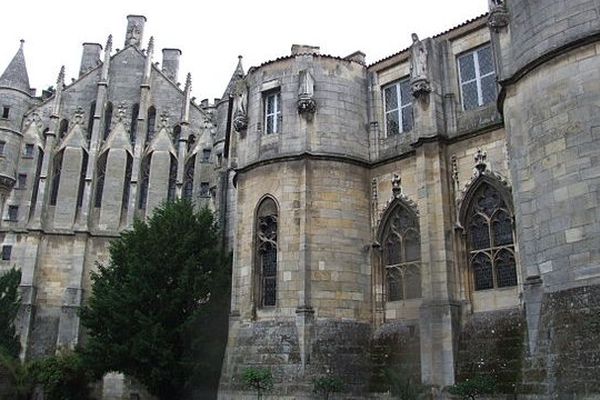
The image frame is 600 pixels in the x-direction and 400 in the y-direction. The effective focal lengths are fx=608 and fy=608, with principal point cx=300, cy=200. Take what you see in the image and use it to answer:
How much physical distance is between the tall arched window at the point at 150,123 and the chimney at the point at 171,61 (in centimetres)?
393

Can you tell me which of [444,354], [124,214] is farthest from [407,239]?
[124,214]

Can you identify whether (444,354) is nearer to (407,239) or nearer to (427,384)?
(427,384)

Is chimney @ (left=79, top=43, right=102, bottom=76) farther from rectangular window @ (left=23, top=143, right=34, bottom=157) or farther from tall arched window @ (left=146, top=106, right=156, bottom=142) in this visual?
rectangular window @ (left=23, top=143, right=34, bottom=157)

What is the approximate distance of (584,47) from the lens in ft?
Answer: 38.0

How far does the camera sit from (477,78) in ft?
54.2

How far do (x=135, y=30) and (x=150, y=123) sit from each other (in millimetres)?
7195

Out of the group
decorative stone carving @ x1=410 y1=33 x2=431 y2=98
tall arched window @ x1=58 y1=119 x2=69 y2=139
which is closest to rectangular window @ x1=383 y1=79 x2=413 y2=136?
decorative stone carving @ x1=410 y1=33 x2=431 y2=98

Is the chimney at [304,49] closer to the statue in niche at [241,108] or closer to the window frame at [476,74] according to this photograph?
the statue in niche at [241,108]

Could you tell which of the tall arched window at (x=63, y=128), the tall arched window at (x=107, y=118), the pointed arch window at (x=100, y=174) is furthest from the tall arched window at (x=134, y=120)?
the tall arched window at (x=63, y=128)

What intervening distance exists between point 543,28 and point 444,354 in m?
7.55

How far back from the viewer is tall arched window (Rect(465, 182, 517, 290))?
1456 centimetres

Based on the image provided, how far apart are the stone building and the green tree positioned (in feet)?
8.52

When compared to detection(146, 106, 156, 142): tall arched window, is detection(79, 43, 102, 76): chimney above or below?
above

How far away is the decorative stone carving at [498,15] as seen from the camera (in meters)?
14.0
